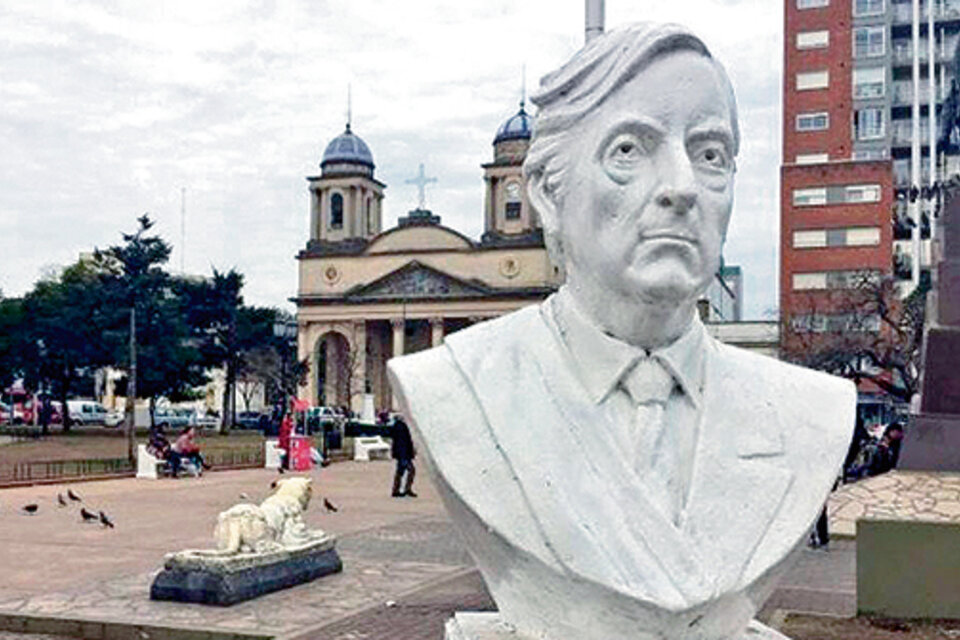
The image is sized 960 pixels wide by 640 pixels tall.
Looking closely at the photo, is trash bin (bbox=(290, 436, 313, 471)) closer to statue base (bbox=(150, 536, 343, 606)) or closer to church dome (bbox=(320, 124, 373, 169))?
statue base (bbox=(150, 536, 343, 606))

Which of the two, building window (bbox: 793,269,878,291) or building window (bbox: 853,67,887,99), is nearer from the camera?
building window (bbox: 793,269,878,291)

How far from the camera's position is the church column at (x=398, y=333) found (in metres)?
73.4

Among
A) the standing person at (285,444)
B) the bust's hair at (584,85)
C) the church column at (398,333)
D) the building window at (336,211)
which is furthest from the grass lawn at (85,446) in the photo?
the building window at (336,211)

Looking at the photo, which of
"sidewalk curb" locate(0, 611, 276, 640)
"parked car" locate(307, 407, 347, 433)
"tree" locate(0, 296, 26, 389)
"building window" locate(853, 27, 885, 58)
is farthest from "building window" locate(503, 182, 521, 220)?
"sidewalk curb" locate(0, 611, 276, 640)

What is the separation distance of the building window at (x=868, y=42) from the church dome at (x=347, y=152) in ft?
122

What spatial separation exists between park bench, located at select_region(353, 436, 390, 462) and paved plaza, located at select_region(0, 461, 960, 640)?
14458 millimetres

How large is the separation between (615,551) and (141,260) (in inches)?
1782

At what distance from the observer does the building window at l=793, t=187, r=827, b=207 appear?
49.3 meters

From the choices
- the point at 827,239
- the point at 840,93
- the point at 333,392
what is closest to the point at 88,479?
the point at 827,239

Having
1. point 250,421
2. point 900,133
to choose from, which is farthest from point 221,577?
point 250,421

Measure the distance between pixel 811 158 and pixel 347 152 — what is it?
36.6 m

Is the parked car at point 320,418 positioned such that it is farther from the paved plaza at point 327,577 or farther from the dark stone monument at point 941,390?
the dark stone monument at point 941,390

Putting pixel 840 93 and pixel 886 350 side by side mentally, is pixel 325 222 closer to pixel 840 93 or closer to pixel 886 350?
pixel 840 93

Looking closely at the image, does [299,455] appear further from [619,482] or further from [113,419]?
[113,419]
